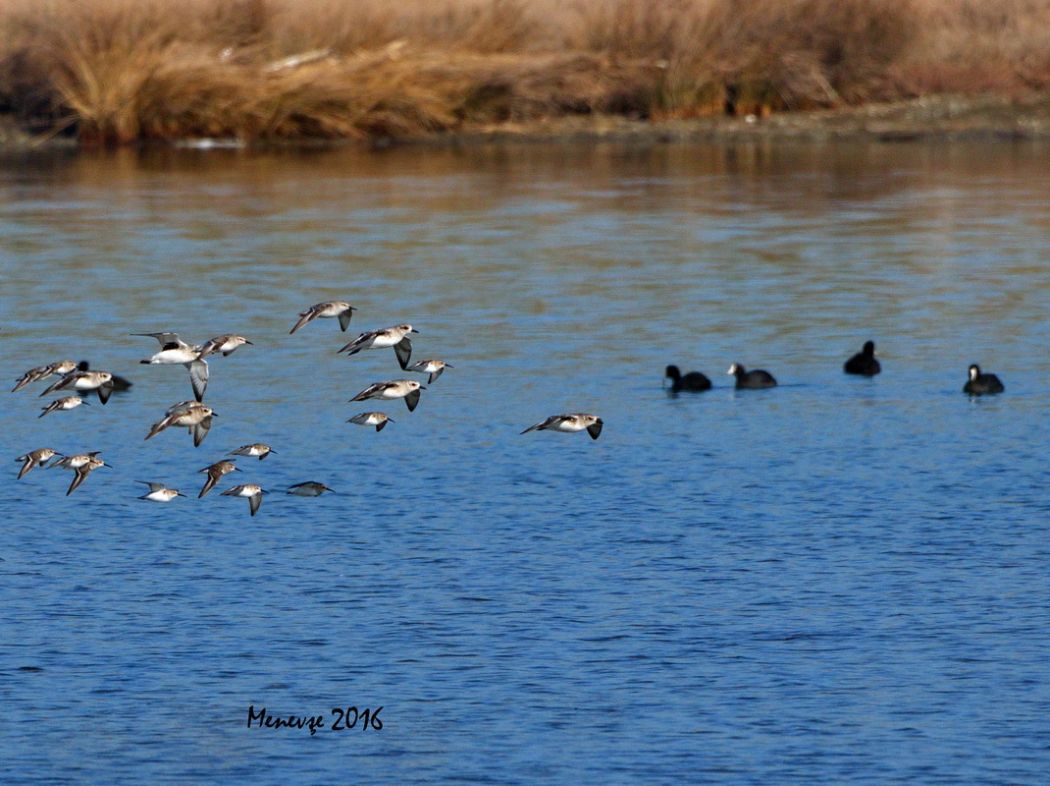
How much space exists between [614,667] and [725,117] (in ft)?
133

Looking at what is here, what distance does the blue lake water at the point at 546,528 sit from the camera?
45.0ft

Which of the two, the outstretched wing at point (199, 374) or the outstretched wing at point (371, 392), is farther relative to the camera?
the outstretched wing at point (199, 374)

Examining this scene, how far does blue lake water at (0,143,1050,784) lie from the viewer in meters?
13.7

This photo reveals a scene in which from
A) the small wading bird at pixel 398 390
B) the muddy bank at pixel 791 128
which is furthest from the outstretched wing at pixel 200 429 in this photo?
the muddy bank at pixel 791 128

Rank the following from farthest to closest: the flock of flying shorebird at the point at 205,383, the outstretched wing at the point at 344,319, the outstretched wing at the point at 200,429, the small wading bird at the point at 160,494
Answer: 1. the small wading bird at the point at 160,494
2. the outstretched wing at the point at 344,319
3. the outstretched wing at the point at 200,429
4. the flock of flying shorebird at the point at 205,383

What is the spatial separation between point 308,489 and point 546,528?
6.90ft

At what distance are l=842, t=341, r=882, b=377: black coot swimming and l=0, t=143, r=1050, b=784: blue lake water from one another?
31 cm

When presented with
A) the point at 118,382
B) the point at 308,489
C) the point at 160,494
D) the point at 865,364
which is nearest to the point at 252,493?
the point at 160,494

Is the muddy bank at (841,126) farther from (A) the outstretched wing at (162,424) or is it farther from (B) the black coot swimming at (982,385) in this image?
(A) the outstretched wing at (162,424)

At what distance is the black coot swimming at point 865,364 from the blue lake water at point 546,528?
1.03 ft

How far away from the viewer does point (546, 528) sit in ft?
59.7

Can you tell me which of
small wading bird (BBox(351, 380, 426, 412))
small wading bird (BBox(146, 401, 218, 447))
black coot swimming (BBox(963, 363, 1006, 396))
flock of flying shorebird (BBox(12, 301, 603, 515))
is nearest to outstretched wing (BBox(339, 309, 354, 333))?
flock of flying shorebird (BBox(12, 301, 603, 515))

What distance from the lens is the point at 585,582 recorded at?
16672 mm

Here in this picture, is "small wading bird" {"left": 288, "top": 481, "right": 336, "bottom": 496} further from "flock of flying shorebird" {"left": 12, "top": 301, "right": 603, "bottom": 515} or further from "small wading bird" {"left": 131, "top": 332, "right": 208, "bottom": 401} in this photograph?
"small wading bird" {"left": 131, "top": 332, "right": 208, "bottom": 401}
